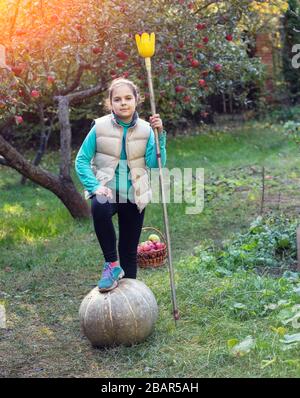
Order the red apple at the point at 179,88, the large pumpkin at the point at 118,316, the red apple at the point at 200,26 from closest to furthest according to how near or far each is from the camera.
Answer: the large pumpkin at the point at 118,316 → the red apple at the point at 200,26 → the red apple at the point at 179,88

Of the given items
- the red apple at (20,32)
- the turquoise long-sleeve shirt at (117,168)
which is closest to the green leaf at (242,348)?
the turquoise long-sleeve shirt at (117,168)

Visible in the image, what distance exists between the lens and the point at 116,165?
4.38 metres

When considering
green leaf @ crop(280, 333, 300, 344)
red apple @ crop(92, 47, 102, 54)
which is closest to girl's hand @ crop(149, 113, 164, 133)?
green leaf @ crop(280, 333, 300, 344)

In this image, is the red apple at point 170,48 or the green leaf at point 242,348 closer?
the green leaf at point 242,348

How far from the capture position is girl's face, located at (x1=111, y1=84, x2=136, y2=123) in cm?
430

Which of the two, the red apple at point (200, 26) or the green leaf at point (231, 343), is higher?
the red apple at point (200, 26)

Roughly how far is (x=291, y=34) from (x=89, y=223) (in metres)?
9.81

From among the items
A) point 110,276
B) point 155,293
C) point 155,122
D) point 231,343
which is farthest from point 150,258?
point 231,343

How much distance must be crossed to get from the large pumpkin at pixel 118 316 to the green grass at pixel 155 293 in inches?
3.2

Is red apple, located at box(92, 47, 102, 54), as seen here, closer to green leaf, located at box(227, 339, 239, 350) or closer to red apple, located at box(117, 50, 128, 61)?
red apple, located at box(117, 50, 128, 61)

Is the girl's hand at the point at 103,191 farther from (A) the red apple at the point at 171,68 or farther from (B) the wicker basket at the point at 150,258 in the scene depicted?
(A) the red apple at the point at 171,68

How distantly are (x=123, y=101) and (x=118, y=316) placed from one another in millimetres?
1394

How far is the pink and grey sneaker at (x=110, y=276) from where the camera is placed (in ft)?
13.8

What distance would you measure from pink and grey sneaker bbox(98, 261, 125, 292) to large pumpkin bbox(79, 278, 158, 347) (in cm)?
3
